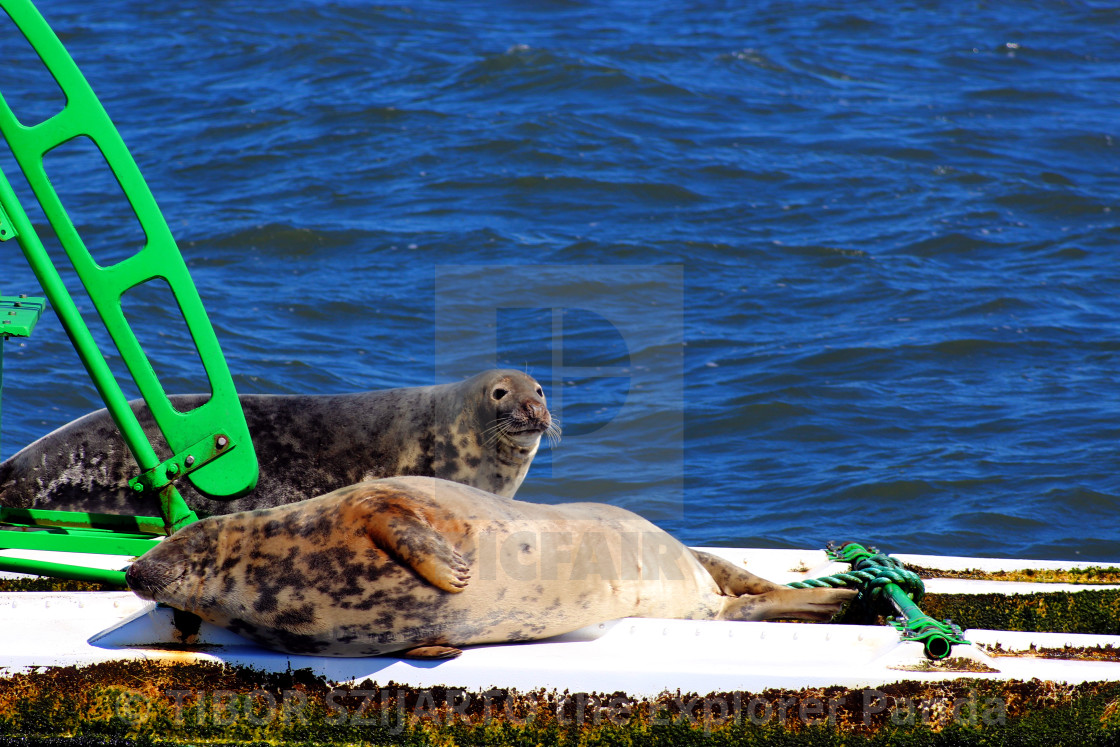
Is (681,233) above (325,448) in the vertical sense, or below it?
above

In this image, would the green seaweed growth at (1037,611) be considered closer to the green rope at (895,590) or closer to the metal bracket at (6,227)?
the green rope at (895,590)

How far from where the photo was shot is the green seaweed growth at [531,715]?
3324 millimetres

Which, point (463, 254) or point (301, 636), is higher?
point (463, 254)

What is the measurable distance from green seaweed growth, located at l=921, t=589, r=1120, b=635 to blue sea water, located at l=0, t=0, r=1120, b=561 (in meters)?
2.76

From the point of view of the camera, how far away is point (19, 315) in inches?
165

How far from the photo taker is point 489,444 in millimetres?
5742

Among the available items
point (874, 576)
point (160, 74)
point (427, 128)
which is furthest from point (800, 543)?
point (160, 74)

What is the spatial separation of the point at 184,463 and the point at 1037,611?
9.93 feet

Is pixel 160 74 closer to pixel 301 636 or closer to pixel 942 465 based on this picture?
pixel 942 465

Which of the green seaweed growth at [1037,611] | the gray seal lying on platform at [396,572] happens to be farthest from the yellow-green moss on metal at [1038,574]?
the gray seal lying on platform at [396,572]

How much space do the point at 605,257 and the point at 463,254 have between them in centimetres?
142

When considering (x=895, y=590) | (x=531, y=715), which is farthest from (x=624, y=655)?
(x=895, y=590)

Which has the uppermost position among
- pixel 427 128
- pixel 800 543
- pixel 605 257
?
pixel 427 128

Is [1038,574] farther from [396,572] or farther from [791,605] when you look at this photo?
[396,572]
